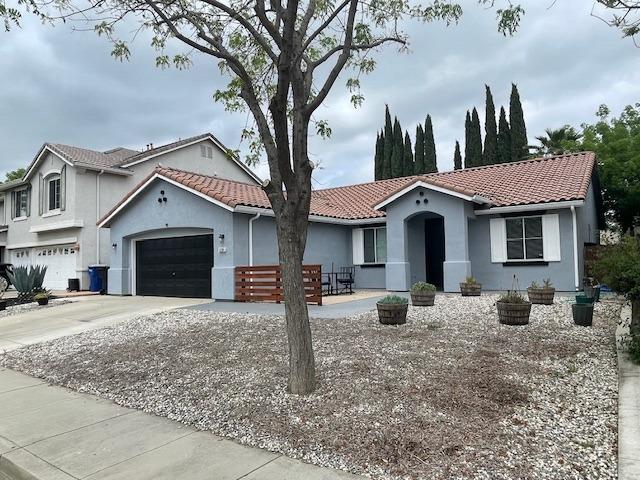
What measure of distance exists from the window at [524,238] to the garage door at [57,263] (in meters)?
19.0

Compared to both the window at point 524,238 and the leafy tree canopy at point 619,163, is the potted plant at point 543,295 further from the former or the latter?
the leafy tree canopy at point 619,163

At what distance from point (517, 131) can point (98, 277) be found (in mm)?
28239

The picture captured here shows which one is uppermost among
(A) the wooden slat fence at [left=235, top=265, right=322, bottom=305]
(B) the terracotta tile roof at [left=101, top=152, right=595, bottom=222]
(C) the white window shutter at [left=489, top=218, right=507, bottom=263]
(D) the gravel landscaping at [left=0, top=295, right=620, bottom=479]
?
(B) the terracotta tile roof at [left=101, top=152, right=595, bottom=222]

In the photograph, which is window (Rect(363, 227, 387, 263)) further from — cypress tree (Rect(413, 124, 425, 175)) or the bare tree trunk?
cypress tree (Rect(413, 124, 425, 175))

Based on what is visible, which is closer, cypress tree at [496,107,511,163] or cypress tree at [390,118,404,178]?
cypress tree at [496,107,511,163]

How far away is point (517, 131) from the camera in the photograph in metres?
32.3

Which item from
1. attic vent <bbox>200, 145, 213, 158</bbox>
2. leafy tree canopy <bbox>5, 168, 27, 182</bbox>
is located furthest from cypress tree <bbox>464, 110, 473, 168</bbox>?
leafy tree canopy <bbox>5, 168, 27, 182</bbox>

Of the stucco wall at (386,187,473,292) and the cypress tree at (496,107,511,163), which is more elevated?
the cypress tree at (496,107,511,163)

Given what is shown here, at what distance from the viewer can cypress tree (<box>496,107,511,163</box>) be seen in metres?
32.7

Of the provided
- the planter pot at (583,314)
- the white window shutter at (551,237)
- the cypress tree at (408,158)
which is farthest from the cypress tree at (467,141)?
the planter pot at (583,314)

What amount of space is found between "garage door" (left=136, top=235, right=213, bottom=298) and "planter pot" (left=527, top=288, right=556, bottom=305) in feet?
33.1

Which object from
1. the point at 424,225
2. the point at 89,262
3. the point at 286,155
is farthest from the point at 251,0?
the point at 89,262

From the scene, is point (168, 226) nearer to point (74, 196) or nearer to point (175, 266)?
point (175, 266)

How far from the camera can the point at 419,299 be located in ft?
39.0
